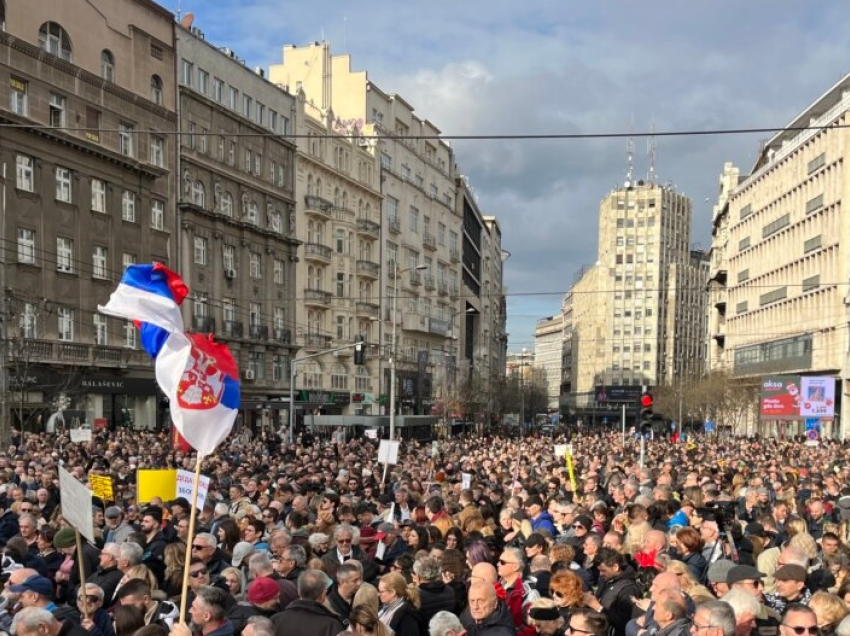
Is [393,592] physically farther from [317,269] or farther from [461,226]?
[461,226]

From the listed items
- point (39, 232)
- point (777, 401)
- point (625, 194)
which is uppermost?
point (625, 194)

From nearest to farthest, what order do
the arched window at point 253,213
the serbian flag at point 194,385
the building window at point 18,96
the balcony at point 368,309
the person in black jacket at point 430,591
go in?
the person in black jacket at point 430,591, the serbian flag at point 194,385, the building window at point 18,96, the arched window at point 253,213, the balcony at point 368,309

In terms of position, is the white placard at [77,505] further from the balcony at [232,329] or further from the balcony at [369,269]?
the balcony at [369,269]

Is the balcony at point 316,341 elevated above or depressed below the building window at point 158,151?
below

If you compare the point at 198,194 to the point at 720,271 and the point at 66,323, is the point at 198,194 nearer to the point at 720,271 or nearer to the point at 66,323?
the point at 66,323

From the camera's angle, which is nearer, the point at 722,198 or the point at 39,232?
the point at 39,232

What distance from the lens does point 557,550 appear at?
8.59 metres

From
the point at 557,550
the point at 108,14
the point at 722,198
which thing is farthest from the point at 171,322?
the point at 722,198

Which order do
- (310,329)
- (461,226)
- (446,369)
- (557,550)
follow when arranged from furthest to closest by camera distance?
(461,226), (446,369), (310,329), (557,550)

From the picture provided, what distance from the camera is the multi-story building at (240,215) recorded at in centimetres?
5281

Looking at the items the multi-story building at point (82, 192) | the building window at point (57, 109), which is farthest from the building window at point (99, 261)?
the building window at point (57, 109)

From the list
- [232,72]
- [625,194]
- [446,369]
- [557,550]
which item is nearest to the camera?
[557,550]

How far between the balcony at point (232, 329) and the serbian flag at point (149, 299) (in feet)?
155

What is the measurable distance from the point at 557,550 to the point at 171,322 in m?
3.91
